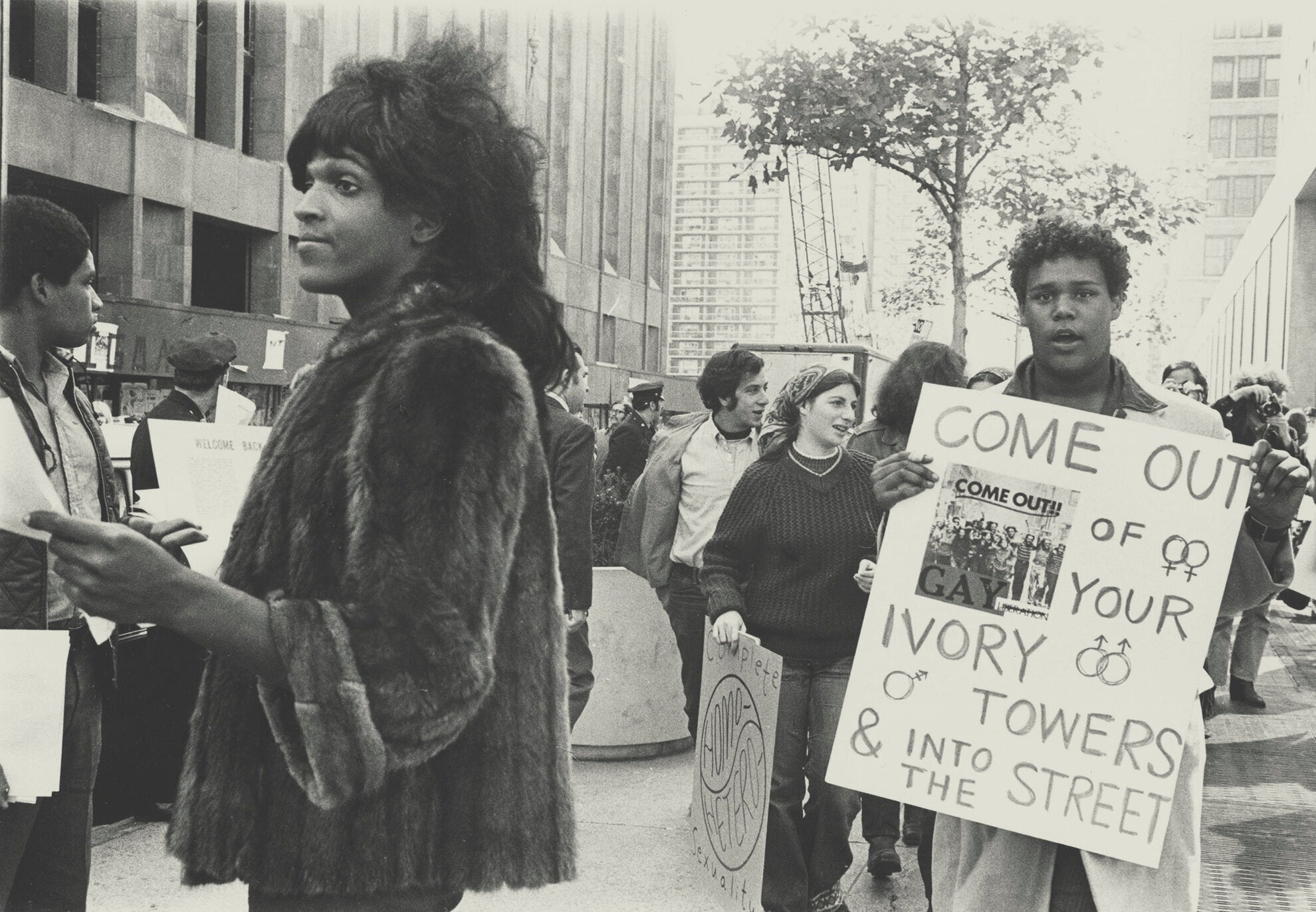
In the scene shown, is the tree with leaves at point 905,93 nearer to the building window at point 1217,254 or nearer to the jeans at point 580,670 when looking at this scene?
the jeans at point 580,670

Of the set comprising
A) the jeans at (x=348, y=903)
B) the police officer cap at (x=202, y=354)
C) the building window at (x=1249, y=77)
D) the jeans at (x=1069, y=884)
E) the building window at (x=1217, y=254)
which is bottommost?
the jeans at (x=1069, y=884)

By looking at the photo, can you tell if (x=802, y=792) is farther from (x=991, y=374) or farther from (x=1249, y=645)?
(x=1249, y=645)

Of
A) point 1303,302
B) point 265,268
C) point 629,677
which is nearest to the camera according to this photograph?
point 629,677

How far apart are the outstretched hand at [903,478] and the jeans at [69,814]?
1793 millimetres

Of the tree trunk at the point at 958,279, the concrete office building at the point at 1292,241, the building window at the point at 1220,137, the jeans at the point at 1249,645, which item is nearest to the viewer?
the jeans at the point at 1249,645

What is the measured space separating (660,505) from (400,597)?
4.79m

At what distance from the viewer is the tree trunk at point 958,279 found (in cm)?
1575

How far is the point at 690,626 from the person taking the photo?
6.31 meters

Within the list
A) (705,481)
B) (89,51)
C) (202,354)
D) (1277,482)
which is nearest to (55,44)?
(89,51)

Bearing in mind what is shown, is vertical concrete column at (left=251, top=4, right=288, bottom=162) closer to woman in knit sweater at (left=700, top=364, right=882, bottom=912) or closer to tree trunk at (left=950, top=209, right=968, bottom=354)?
tree trunk at (left=950, top=209, right=968, bottom=354)

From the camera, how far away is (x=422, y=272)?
207cm

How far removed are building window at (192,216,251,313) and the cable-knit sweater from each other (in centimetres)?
1794

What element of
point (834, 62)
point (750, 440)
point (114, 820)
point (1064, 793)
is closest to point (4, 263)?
point (1064, 793)

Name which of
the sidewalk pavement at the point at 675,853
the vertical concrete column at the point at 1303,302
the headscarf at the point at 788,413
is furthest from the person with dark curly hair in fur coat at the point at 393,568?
the vertical concrete column at the point at 1303,302
